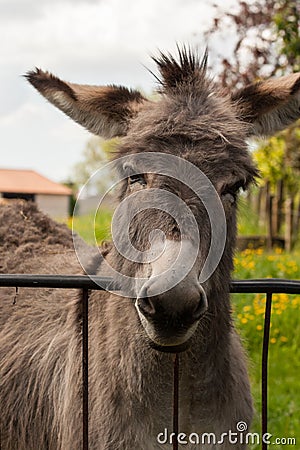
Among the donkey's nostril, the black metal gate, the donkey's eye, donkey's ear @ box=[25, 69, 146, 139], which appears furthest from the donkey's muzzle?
donkey's ear @ box=[25, 69, 146, 139]

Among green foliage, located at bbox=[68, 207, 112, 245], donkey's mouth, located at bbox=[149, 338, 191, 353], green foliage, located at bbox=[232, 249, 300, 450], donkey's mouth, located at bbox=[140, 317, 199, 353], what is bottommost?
green foliage, located at bbox=[232, 249, 300, 450]

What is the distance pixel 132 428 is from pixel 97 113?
139 centimetres

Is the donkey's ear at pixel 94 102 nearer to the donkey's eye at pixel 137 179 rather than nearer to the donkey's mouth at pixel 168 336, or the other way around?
the donkey's eye at pixel 137 179

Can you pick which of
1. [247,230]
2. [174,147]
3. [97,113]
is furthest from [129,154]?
[247,230]

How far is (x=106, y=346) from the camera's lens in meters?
2.78

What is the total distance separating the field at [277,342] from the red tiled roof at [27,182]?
106ft

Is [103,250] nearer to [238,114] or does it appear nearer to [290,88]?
[238,114]

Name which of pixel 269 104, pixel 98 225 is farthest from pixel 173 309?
pixel 98 225

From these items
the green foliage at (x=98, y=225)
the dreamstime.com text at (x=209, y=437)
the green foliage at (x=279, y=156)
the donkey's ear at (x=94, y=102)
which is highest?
the green foliage at (x=279, y=156)

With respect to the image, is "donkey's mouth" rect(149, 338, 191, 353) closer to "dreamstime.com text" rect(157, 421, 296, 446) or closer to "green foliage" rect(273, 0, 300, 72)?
"dreamstime.com text" rect(157, 421, 296, 446)

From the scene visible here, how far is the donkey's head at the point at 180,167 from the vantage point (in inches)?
82.1

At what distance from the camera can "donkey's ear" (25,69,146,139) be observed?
9.55ft

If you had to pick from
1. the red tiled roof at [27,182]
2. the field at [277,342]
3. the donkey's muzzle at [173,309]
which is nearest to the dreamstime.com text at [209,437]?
the donkey's muzzle at [173,309]

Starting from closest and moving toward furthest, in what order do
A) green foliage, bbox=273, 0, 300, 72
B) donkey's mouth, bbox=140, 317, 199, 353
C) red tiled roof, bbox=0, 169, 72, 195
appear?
donkey's mouth, bbox=140, 317, 199, 353 → green foliage, bbox=273, 0, 300, 72 → red tiled roof, bbox=0, 169, 72, 195
